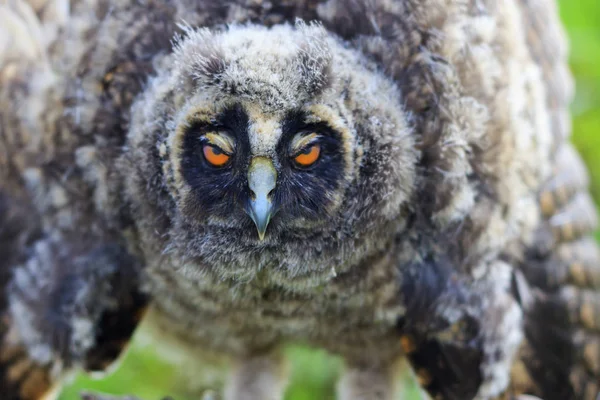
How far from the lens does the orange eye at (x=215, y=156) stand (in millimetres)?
2977

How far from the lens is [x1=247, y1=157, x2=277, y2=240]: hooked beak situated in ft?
9.64

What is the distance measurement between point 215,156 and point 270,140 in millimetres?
199

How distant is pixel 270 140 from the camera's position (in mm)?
2924

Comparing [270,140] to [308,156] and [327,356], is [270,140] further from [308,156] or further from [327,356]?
[327,356]

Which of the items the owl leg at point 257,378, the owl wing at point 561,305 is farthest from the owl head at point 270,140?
the owl leg at point 257,378

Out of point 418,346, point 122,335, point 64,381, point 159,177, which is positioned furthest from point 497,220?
point 64,381

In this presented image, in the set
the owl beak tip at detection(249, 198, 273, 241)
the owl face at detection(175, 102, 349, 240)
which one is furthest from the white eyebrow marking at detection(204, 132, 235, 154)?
the owl beak tip at detection(249, 198, 273, 241)

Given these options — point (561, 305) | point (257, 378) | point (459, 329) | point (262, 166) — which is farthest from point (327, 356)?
point (262, 166)

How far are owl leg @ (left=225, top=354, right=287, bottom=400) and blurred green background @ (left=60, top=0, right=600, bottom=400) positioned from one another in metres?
0.11

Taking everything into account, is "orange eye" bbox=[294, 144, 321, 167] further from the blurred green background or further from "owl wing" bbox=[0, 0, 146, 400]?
the blurred green background

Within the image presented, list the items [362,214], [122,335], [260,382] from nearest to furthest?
[362,214], [122,335], [260,382]

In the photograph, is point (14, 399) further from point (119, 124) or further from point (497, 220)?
point (497, 220)

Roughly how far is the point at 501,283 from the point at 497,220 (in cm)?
26

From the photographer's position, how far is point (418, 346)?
3.52 metres
